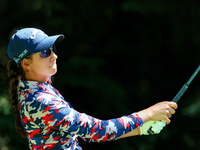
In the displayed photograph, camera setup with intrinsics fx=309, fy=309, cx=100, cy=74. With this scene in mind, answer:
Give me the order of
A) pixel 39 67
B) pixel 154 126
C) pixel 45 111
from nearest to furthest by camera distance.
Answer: pixel 45 111 < pixel 39 67 < pixel 154 126

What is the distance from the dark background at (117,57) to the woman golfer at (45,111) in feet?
6.52

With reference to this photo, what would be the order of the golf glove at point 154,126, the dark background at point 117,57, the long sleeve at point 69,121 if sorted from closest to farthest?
the long sleeve at point 69,121, the golf glove at point 154,126, the dark background at point 117,57

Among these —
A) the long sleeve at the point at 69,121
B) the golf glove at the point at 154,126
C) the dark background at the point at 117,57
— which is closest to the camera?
the long sleeve at the point at 69,121

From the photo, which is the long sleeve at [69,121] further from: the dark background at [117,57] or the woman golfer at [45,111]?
the dark background at [117,57]

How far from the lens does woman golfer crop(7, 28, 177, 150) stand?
1468 mm

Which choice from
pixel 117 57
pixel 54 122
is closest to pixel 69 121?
pixel 54 122

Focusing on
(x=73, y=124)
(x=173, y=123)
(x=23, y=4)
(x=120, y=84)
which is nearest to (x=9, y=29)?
(x=23, y=4)

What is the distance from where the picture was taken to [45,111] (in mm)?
1452

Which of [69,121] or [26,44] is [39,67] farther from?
[69,121]

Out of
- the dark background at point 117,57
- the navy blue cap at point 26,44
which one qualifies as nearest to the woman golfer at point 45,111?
the navy blue cap at point 26,44

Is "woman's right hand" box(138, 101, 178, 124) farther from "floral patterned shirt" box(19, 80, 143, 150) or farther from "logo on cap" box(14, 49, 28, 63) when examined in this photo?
"logo on cap" box(14, 49, 28, 63)

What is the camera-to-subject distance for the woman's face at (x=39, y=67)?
1.57 meters

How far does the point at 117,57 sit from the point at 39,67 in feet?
7.63

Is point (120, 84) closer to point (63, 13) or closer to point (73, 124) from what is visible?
point (63, 13)
